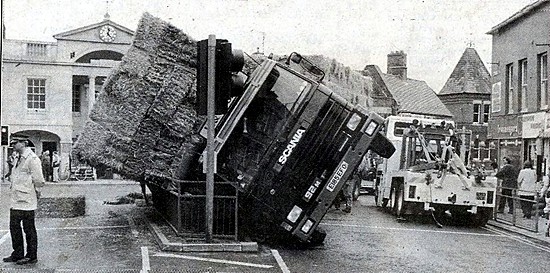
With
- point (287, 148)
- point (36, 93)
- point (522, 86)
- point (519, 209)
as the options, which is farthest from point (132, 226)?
point (36, 93)

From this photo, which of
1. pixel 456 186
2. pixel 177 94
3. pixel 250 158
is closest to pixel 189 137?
pixel 177 94

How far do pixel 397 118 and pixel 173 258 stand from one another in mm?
12316

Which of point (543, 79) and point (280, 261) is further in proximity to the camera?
point (543, 79)

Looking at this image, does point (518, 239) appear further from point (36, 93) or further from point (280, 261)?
point (36, 93)

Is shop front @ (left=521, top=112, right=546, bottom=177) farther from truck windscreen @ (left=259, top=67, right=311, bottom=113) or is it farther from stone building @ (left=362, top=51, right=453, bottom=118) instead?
stone building @ (left=362, top=51, right=453, bottom=118)

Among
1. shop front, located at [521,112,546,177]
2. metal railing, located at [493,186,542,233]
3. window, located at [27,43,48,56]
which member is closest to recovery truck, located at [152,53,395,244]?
metal railing, located at [493,186,542,233]

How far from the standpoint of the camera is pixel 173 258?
10.8m

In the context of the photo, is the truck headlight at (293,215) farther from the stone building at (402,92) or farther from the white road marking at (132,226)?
the stone building at (402,92)

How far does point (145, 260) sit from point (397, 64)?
46700mm

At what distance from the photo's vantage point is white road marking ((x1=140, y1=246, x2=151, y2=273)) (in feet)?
32.5

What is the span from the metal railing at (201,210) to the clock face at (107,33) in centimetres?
3079

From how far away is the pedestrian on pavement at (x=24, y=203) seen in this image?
10.2 metres

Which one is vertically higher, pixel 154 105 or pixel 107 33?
pixel 107 33

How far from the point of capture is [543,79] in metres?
25.2
